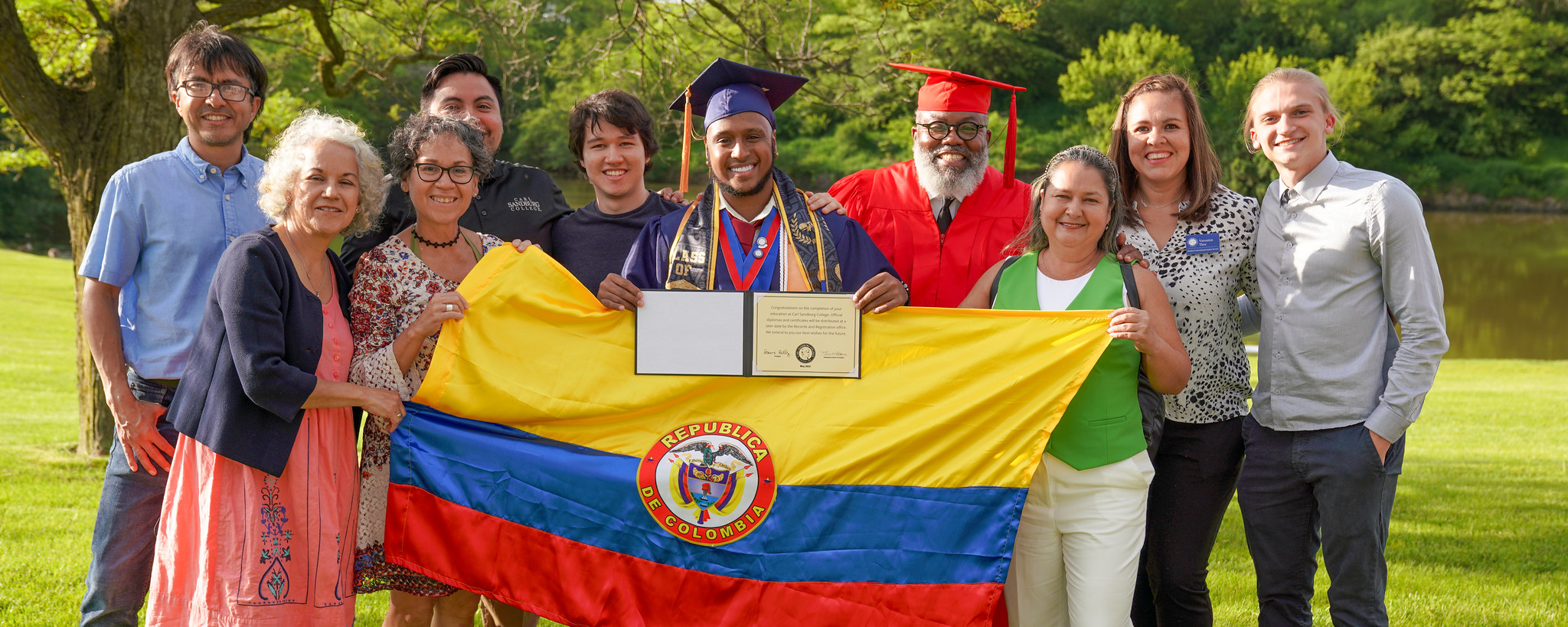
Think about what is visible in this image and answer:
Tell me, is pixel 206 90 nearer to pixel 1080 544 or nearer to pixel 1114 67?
pixel 1080 544

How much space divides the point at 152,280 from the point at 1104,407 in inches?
130

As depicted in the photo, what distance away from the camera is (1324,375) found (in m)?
3.49

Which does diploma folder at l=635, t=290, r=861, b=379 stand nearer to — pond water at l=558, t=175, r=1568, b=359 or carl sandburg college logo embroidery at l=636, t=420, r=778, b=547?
carl sandburg college logo embroidery at l=636, t=420, r=778, b=547

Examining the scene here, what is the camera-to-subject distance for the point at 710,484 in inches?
141

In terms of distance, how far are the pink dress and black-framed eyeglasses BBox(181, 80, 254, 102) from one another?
3.17 feet

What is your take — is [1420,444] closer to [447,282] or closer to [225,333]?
[447,282]

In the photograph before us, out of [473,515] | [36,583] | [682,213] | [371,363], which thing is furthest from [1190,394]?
[36,583]

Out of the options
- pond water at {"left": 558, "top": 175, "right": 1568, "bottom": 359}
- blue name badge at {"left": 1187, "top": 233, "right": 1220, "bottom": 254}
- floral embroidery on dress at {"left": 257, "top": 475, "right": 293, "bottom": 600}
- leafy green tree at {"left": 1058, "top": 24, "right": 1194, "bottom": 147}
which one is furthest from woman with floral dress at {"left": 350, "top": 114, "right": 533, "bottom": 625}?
leafy green tree at {"left": 1058, "top": 24, "right": 1194, "bottom": 147}

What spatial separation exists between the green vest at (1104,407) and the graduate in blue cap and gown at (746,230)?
768mm

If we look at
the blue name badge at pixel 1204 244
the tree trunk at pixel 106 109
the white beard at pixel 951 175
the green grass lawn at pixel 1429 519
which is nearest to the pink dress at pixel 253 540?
the green grass lawn at pixel 1429 519

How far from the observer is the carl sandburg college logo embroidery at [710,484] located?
3570mm

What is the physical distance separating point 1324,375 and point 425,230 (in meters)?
3.21

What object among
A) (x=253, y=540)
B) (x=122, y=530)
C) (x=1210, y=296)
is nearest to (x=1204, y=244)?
(x=1210, y=296)

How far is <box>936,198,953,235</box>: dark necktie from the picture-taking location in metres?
4.57
